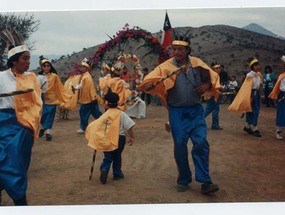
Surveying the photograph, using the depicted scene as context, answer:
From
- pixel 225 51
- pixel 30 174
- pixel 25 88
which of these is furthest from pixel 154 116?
pixel 25 88

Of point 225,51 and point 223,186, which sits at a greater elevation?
point 225,51

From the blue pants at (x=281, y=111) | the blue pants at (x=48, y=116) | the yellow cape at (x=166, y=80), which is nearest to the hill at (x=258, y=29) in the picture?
the blue pants at (x=281, y=111)

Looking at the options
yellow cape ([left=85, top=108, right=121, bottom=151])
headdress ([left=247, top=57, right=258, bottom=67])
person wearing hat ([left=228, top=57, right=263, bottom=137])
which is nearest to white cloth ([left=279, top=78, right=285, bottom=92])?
person wearing hat ([left=228, top=57, right=263, bottom=137])

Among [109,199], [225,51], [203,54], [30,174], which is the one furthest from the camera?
[225,51]

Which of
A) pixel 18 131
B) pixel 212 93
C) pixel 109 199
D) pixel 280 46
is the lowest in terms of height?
pixel 109 199

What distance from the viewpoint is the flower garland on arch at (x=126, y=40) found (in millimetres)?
9742

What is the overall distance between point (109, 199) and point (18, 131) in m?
1.36

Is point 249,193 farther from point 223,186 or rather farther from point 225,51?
point 225,51

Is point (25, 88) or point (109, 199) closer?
point (25, 88)

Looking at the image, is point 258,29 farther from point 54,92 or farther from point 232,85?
point 54,92

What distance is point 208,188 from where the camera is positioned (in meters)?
5.52

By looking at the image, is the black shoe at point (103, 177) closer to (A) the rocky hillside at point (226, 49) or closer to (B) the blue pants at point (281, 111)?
(A) the rocky hillside at point (226, 49)

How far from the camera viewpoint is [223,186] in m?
5.93

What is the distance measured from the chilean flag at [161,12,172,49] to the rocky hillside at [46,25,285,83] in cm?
18
